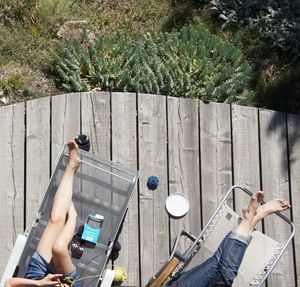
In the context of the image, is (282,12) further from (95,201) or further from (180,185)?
(95,201)

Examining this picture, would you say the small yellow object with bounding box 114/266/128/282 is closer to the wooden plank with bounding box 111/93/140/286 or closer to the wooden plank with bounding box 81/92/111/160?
the wooden plank with bounding box 111/93/140/286

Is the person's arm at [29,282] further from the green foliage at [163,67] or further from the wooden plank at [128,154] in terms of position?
the green foliage at [163,67]

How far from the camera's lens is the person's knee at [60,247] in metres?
4.56

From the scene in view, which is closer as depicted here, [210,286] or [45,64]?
[210,286]

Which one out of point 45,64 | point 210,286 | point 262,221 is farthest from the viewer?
point 45,64

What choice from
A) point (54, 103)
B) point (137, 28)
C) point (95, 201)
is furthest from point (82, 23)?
point (95, 201)

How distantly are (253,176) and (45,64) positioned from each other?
1.91m

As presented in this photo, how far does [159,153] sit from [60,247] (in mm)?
1073

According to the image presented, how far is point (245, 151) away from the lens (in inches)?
203

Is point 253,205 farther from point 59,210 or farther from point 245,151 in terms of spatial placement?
point 59,210

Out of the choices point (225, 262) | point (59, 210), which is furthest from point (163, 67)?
point (225, 262)

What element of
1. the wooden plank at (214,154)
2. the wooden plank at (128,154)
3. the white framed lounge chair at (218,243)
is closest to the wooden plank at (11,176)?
the wooden plank at (128,154)

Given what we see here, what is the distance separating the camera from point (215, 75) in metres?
5.30

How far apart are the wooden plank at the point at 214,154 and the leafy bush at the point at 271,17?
846 mm
